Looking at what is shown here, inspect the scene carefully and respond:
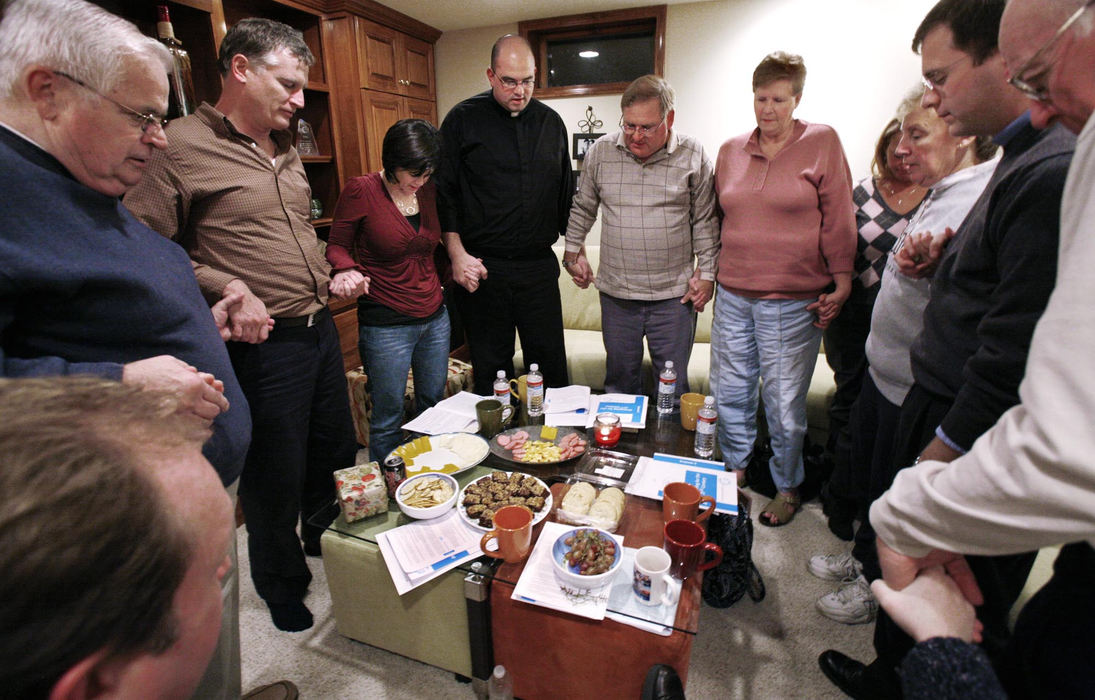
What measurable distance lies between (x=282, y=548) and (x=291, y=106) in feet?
4.41

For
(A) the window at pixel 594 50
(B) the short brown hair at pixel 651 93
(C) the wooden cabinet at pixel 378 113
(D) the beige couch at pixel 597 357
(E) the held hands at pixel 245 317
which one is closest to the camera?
(E) the held hands at pixel 245 317

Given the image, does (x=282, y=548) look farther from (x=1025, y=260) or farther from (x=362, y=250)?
(x=1025, y=260)

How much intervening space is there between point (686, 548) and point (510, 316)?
56.4 inches

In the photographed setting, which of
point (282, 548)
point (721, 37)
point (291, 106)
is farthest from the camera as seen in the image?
point (721, 37)

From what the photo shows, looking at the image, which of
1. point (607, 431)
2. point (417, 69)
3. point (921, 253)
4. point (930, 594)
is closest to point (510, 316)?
point (607, 431)

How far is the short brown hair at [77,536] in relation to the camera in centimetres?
34

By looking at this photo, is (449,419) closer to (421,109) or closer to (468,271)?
(468,271)

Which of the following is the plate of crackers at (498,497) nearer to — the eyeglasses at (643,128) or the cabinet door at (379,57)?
the eyeglasses at (643,128)

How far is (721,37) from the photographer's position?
3.34 m

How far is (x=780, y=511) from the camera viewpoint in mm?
2186

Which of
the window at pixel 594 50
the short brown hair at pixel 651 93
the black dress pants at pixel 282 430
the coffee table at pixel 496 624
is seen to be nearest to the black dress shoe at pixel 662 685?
the coffee table at pixel 496 624

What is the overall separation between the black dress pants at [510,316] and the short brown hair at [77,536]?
6.21ft

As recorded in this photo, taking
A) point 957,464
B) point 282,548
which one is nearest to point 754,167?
point 957,464

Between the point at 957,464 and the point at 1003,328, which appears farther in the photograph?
the point at 1003,328
